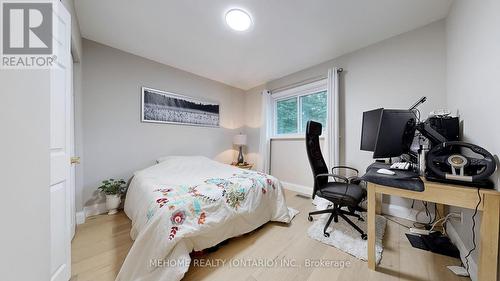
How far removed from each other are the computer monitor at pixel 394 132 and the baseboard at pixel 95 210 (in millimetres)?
3364

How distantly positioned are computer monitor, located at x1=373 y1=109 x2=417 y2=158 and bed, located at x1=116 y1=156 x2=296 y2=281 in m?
1.18

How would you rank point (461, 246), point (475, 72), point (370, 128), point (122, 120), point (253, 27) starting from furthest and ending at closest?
point (122, 120)
point (370, 128)
point (253, 27)
point (461, 246)
point (475, 72)

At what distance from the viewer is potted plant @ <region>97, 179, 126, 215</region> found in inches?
91.7

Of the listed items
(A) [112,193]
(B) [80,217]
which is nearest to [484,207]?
(A) [112,193]

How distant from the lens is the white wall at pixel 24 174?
2.16 ft

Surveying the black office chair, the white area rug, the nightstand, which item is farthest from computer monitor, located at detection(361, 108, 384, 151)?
the nightstand

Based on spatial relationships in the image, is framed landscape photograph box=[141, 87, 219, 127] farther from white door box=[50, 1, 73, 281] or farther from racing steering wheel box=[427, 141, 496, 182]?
racing steering wheel box=[427, 141, 496, 182]

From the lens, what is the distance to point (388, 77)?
2334 millimetres

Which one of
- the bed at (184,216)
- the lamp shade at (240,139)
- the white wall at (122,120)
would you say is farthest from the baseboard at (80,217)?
the lamp shade at (240,139)

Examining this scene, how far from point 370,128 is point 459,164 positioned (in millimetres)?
1234

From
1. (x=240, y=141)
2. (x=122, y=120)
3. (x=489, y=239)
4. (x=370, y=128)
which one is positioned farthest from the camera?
(x=240, y=141)

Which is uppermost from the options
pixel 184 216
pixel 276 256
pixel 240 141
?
pixel 240 141

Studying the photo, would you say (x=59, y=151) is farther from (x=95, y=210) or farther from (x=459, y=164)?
(x=459, y=164)

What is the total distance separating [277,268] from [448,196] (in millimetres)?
1273
